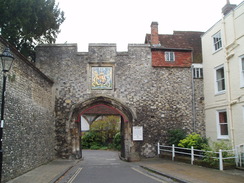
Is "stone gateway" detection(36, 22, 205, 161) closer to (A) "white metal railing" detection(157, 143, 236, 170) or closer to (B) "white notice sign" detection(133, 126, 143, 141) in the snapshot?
(B) "white notice sign" detection(133, 126, 143, 141)

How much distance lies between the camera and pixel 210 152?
36.1ft

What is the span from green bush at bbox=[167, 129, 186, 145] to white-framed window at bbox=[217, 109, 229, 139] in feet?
6.56

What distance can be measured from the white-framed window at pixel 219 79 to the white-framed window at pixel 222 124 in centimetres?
121

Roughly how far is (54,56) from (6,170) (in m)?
9.08

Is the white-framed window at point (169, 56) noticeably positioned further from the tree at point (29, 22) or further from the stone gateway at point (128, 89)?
the tree at point (29, 22)

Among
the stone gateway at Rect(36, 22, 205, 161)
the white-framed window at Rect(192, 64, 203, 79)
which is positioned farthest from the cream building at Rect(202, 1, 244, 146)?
the stone gateway at Rect(36, 22, 205, 161)

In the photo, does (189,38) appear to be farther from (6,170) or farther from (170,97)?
(6,170)

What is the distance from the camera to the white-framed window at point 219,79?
547 inches

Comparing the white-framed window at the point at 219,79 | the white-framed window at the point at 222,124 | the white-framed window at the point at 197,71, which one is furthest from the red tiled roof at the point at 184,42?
the white-framed window at the point at 222,124

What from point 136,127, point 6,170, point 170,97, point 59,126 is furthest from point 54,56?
point 6,170

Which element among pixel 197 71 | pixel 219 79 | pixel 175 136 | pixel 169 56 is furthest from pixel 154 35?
pixel 175 136

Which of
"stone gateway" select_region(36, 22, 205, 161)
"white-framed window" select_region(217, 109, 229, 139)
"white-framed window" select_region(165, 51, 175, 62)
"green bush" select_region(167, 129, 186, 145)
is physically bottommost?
"green bush" select_region(167, 129, 186, 145)

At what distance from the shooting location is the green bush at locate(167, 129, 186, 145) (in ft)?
48.1

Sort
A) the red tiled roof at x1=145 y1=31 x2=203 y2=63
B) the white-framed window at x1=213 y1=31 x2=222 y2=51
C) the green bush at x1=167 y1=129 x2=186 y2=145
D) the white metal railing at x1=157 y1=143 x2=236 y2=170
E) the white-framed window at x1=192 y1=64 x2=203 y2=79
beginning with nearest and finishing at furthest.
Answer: the white metal railing at x1=157 y1=143 x2=236 y2=170 < the white-framed window at x1=213 y1=31 x2=222 y2=51 < the green bush at x1=167 y1=129 x2=186 y2=145 < the white-framed window at x1=192 y1=64 x2=203 y2=79 < the red tiled roof at x1=145 y1=31 x2=203 y2=63
